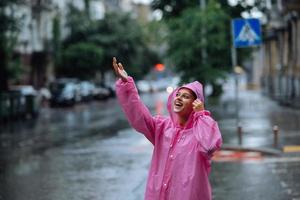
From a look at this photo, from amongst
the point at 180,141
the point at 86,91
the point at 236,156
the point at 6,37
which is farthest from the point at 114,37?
the point at 180,141

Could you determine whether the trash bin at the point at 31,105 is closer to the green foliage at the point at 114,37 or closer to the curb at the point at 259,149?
the curb at the point at 259,149

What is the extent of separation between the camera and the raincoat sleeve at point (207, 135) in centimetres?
539

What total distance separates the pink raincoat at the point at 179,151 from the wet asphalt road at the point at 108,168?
5374 millimetres

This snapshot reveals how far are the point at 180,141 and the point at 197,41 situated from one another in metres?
30.0

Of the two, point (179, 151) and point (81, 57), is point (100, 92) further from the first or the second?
point (179, 151)

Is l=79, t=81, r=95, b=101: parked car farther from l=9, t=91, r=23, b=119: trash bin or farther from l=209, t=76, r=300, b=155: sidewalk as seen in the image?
l=209, t=76, r=300, b=155: sidewalk

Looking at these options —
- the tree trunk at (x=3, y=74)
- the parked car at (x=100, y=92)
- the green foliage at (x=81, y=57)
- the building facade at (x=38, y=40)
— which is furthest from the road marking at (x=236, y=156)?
the green foliage at (x=81, y=57)

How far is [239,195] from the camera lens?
36.2 feet

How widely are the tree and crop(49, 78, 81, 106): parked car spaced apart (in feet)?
38.6

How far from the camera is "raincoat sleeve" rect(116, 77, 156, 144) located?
5.64m

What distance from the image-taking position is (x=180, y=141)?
5.56 metres

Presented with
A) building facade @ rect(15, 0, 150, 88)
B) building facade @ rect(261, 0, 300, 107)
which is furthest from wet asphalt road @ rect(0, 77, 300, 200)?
building facade @ rect(15, 0, 150, 88)

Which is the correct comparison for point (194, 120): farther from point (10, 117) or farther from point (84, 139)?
point (10, 117)

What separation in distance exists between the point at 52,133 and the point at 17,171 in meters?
10.5
